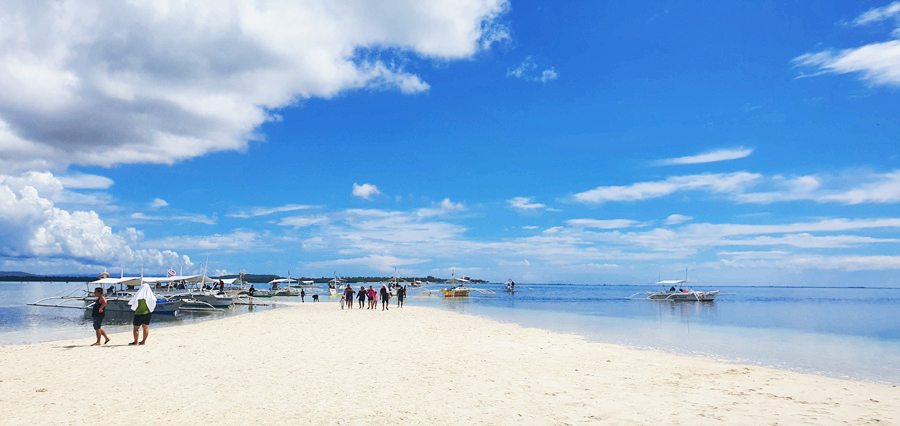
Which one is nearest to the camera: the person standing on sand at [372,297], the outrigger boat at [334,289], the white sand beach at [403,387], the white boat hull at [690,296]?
the white sand beach at [403,387]

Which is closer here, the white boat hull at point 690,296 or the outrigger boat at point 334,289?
the white boat hull at point 690,296

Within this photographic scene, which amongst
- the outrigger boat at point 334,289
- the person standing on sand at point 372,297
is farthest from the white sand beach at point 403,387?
the outrigger boat at point 334,289

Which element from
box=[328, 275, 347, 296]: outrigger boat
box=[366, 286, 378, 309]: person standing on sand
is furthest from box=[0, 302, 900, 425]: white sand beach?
box=[328, 275, 347, 296]: outrigger boat

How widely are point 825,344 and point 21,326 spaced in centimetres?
4315

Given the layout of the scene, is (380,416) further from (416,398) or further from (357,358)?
(357,358)

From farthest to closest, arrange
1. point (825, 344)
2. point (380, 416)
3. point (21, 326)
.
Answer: point (21, 326) < point (825, 344) < point (380, 416)

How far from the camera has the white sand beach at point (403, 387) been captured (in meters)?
8.42

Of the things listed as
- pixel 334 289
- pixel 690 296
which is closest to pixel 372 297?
pixel 690 296

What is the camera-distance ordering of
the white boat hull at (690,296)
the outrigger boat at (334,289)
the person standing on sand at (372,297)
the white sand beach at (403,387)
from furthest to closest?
1. the outrigger boat at (334,289)
2. the white boat hull at (690,296)
3. the person standing on sand at (372,297)
4. the white sand beach at (403,387)

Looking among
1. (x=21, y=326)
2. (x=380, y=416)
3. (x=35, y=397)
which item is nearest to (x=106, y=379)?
(x=35, y=397)

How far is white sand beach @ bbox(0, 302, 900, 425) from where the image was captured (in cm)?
842

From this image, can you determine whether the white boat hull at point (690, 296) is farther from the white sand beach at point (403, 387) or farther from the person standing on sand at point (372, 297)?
the white sand beach at point (403, 387)

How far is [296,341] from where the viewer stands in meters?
17.9

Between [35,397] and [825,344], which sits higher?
[35,397]
